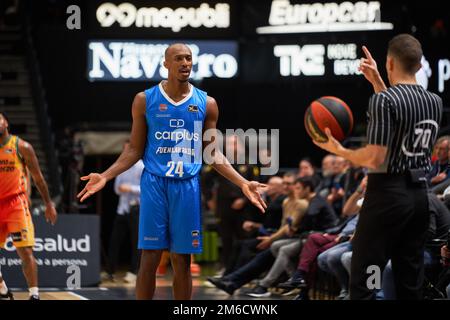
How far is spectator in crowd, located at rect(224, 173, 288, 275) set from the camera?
12219 mm

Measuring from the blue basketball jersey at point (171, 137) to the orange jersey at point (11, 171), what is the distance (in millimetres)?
3209

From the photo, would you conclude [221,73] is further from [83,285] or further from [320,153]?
[83,285]

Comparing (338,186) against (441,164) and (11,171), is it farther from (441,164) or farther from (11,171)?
(11,171)

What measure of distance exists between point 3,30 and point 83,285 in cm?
809

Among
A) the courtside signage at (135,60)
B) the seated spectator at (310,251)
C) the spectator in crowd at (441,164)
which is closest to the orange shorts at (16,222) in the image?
the seated spectator at (310,251)

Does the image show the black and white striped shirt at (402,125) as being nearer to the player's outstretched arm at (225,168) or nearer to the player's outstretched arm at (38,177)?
the player's outstretched arm at (225,168)

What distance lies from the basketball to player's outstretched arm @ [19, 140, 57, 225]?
3337mm

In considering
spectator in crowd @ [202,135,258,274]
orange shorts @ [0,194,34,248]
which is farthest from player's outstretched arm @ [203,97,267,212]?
spectator in crowd @ [202,135,258,274]

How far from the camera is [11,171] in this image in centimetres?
959

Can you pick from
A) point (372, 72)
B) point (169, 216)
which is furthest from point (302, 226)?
point (372, 72)

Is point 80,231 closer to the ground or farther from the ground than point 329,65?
closer to the ground

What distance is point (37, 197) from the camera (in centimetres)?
1786

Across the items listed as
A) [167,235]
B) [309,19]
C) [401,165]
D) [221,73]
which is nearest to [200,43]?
[221,73]

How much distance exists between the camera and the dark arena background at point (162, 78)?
12.8m
